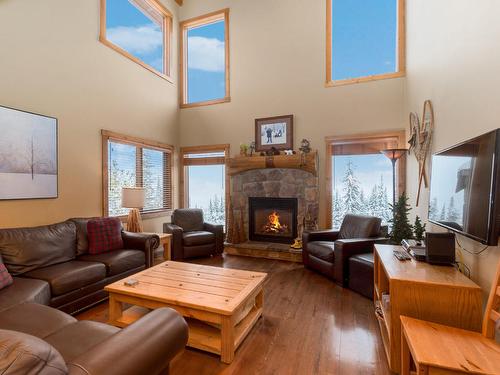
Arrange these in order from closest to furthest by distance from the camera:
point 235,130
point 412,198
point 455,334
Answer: point 455,334 → point 412,198 → point 235,130

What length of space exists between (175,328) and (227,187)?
13.5ft

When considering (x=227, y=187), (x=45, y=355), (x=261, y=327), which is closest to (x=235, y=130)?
(x=227, y=187)

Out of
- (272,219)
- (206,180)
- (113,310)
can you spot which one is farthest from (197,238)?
(113,310)

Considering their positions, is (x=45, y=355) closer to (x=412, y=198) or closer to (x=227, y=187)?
(x=412, y=198)

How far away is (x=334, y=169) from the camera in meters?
4.62

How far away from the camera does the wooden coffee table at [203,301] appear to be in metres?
1.84

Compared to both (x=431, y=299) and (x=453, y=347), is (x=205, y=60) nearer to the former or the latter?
(x=431, y=299)

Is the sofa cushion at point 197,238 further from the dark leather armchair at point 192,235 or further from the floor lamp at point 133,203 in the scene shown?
the floor lamp at point 133,203

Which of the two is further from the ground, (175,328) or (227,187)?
(227,187)

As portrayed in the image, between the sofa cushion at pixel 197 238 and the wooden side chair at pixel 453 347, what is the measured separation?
336cm

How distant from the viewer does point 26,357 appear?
2.36 feet

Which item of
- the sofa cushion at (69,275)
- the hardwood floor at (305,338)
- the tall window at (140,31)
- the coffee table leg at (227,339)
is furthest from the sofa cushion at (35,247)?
the tall window at (140,31)

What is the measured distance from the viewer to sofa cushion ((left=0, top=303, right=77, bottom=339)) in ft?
4.92

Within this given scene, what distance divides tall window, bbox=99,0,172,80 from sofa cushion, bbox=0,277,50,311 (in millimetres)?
3514
